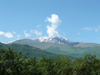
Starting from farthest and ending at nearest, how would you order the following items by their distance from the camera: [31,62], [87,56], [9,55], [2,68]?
[87,56], [31,62], [9,55], [2,68]

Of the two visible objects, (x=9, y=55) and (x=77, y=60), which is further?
(x=77, y=60)

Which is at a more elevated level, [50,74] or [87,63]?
[87,63]

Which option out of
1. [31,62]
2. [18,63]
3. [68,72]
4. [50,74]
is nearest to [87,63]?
[68,72]

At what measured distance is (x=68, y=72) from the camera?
1447 inches

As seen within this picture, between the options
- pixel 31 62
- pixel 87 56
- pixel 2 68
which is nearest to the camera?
pixel 2 68

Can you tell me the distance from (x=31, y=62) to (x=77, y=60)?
1366 centimetres

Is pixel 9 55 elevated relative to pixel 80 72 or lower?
elevated

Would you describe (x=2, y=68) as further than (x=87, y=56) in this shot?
No

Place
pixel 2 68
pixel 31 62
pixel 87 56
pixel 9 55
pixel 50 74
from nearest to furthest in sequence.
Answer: pixel 2 68
pixel 9 55
pixel 31 62
pixel 50 74
pixel 87 56

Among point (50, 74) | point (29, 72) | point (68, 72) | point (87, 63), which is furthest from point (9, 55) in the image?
point (87, 63)

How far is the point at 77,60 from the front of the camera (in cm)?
3975

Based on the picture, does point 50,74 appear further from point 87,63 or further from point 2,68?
point 2,68

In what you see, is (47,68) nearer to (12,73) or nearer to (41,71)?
(41,71)

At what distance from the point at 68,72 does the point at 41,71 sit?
7.45 meters
